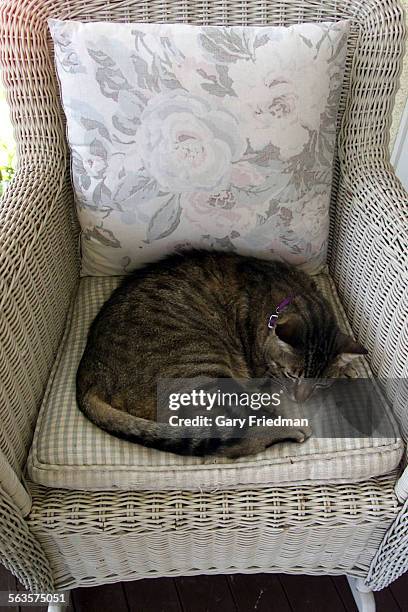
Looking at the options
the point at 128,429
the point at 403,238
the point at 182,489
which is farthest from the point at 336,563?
the point at 403,238

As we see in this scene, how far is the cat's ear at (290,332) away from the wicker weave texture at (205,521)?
0.85 ft

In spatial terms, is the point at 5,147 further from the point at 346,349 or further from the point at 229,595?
the point at 229,595

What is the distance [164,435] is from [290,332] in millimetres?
295

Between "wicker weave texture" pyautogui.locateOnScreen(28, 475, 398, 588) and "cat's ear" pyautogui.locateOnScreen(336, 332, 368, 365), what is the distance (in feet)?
0.74

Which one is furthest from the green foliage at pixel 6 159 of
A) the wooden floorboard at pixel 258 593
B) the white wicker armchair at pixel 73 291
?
the wooden floorboard at pixel 258 593

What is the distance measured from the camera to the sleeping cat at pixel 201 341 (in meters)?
0.98

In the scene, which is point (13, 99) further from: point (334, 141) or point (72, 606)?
point (72, 606)

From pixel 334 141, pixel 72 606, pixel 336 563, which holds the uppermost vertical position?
pixel 334 141

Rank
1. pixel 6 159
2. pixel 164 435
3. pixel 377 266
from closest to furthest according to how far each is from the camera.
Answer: pixel 164 435 < pixel 377 266 < pixel 6 159

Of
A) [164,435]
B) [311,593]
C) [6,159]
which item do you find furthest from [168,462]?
[6,159]

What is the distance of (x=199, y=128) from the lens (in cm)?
111

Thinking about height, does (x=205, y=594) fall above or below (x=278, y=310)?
below

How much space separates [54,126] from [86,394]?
1.97 ft

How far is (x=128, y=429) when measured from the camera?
0.96 metres
